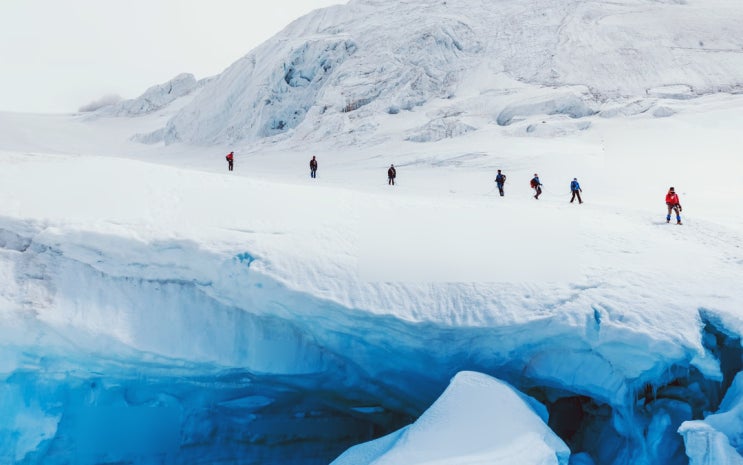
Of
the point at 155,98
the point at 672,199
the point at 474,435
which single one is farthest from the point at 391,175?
the point at 155,98

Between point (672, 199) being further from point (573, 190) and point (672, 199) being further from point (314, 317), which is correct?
point (314, 317)

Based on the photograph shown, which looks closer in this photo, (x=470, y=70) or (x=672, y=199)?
(x=672, y=199)

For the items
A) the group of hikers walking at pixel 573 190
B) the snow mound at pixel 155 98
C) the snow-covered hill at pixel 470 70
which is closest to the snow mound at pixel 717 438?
the group of hikers walking at pixel 573 190

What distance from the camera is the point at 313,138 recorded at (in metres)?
31.0

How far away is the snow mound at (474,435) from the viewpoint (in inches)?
212

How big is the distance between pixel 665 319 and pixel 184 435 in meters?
6.70

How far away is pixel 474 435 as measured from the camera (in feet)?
18.6

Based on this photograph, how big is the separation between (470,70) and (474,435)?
32862mm

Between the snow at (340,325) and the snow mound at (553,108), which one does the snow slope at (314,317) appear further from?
the snow mound at (553,108)

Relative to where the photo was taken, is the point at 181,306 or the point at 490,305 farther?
the point at 181,306

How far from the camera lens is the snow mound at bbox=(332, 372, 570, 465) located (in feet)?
17.6

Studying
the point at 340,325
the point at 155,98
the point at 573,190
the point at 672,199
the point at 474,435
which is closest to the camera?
the point at 474,435

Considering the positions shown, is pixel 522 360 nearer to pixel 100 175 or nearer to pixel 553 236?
pixel 553 236

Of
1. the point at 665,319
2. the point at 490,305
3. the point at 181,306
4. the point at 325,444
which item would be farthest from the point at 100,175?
the point at 665,319
